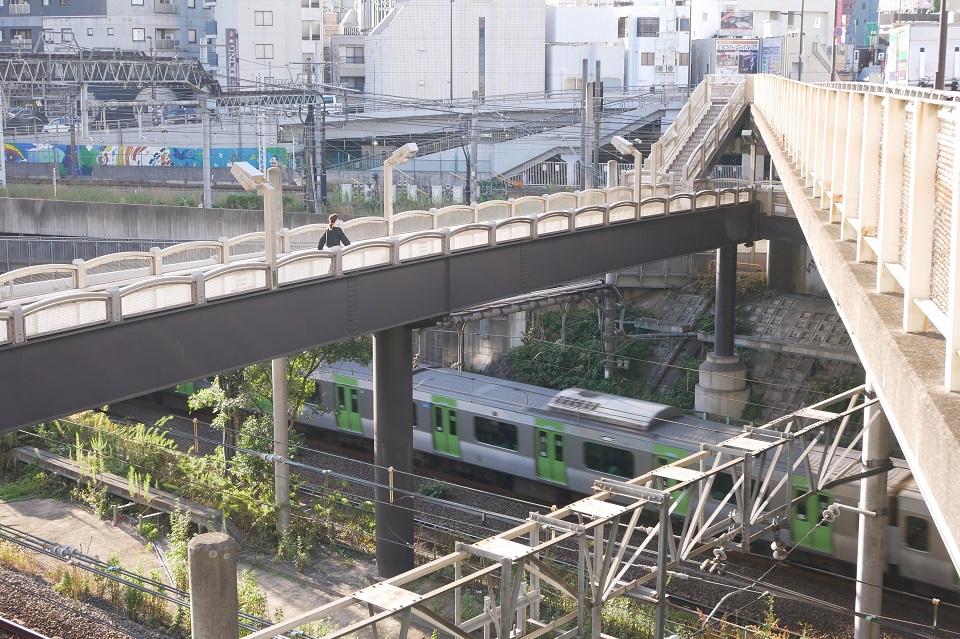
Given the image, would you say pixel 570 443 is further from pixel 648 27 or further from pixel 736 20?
pixel 736 20

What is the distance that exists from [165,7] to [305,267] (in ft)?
203

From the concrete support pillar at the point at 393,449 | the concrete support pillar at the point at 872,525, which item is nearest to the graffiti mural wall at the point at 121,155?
the concrete support pillar at the point at 393,449

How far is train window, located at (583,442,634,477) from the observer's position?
63.8 feet

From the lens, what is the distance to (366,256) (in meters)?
14.1

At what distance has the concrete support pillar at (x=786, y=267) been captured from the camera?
3092cm

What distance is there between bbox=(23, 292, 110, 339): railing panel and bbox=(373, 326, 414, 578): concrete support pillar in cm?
546

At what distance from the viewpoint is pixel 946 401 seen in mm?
3855

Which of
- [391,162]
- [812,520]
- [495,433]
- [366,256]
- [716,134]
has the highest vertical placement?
[716,134]

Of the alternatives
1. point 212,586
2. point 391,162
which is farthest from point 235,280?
point 212,586

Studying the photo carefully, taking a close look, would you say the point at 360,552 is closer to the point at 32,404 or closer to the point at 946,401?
the point at 32,404

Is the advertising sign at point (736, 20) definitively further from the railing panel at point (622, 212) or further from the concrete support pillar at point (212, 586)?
the concrete support pillar at point (212, 586)

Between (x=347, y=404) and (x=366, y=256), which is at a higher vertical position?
(x=366, y=256)

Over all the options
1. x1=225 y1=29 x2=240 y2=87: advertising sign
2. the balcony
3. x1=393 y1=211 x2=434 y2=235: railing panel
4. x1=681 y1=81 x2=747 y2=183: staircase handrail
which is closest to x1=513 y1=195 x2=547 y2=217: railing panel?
x1=393 y1=211 x2=434 y2=235: railing panel

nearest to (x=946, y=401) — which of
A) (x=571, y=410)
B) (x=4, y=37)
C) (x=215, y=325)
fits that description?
(x=215, y=325)
